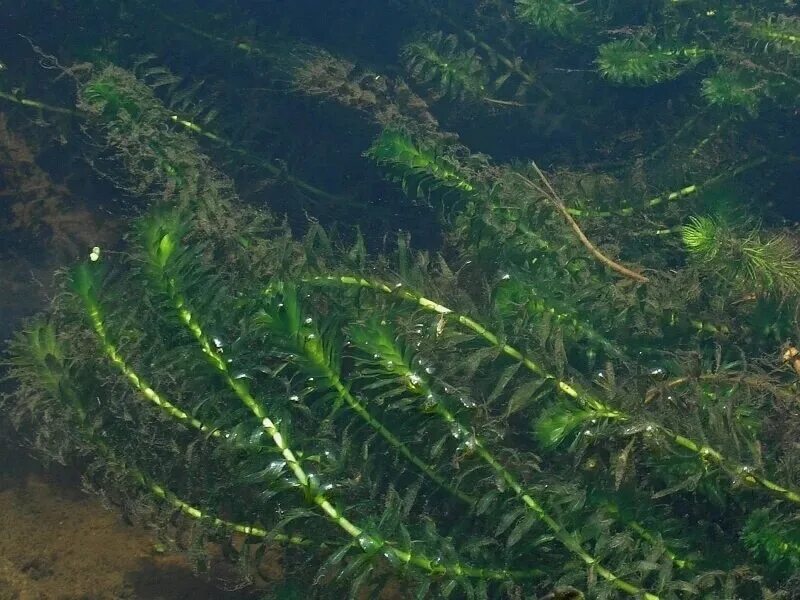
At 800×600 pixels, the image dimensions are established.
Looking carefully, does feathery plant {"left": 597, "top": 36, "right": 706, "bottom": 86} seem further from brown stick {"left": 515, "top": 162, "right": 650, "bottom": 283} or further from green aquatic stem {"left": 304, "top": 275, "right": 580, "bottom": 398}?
green aquatic stem {"left": 304, "top": 275, "right": 580, "bottom": 398}

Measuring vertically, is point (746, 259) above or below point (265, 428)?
above

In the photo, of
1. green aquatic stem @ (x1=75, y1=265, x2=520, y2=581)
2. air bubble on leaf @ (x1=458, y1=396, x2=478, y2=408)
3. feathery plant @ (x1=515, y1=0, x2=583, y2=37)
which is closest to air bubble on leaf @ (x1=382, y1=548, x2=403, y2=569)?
green aquatic stem @ (x1=75, y1=265, x2=520, y2=581)

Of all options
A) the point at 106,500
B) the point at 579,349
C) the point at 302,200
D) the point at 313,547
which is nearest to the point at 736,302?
the point at 579,349

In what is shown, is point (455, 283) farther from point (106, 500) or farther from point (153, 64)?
point (153, 64)

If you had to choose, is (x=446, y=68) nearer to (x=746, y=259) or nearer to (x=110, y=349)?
(x=746, y=259)

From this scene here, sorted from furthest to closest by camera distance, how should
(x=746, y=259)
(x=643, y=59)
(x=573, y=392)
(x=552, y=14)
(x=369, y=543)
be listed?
(x=552, y=14) < (x=643, y=59) < (x=746, y=259) < (x=573, y=392) < (x=369, y=543)

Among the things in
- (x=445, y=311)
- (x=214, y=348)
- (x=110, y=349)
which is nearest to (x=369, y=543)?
(x=214, y=348)
